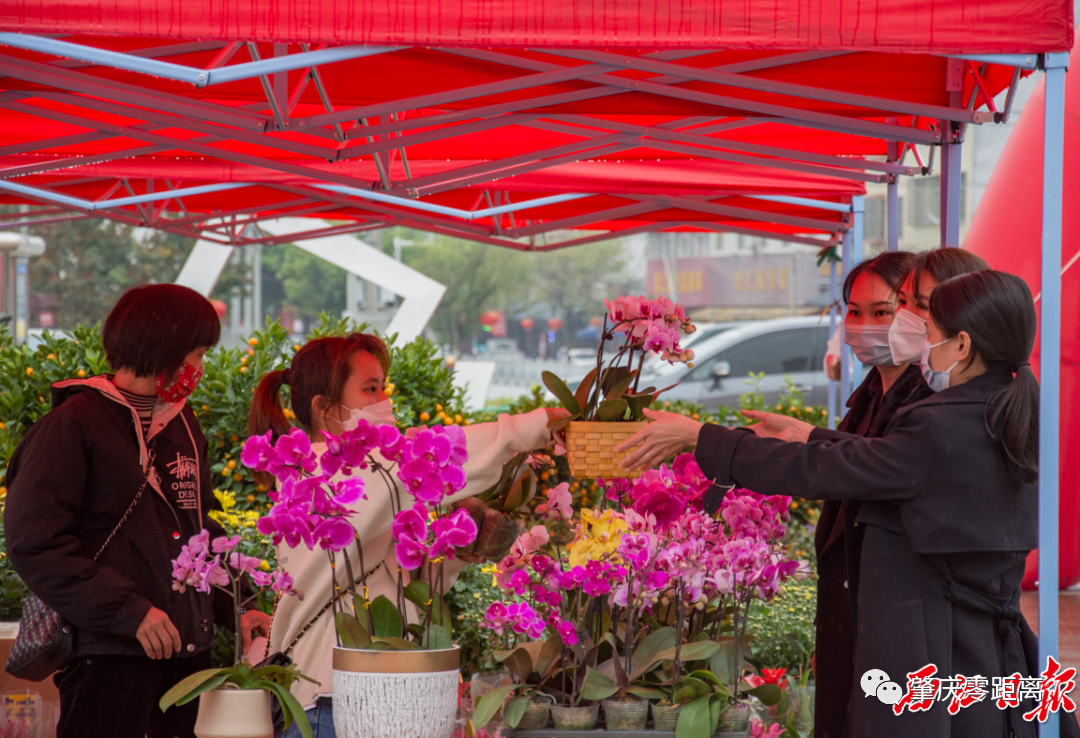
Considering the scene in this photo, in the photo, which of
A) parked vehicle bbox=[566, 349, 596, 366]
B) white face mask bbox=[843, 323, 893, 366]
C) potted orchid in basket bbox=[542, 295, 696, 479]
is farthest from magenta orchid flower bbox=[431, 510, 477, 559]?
parked vehicle bbox=[566, 349, 596, 366]

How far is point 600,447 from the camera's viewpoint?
1.78m

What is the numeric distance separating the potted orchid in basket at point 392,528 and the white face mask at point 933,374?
2.91 ft

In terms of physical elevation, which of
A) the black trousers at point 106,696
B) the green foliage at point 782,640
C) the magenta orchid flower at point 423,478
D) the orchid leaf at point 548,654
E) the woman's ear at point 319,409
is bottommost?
the green foliage at point 782,640

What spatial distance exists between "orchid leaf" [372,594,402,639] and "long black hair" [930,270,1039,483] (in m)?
1.01

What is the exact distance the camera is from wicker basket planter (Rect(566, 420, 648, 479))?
178cm

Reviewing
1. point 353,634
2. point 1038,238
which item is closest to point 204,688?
point 353,634

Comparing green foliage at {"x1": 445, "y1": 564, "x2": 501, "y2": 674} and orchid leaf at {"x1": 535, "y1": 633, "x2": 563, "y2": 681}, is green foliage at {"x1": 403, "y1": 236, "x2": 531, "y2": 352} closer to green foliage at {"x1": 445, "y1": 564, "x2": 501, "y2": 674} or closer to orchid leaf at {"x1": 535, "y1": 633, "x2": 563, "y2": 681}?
green foliage at {"x1": 445, "y1": 564, "x2": 501, "y2": 674}

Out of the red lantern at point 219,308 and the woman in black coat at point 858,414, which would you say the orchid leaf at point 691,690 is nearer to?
the woman in black coat at point 858,414

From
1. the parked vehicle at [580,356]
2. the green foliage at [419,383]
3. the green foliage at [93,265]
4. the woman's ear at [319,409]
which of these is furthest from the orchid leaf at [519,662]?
the green foliage at [93,265]

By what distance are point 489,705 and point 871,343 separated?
3.85ft

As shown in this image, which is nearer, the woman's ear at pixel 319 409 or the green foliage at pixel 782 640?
the woman's ear at pixel 319 409

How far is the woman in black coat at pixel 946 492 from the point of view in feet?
5.54

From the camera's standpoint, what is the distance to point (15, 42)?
172cm

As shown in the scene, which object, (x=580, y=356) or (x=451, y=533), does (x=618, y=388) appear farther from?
(x=580, y=356)
